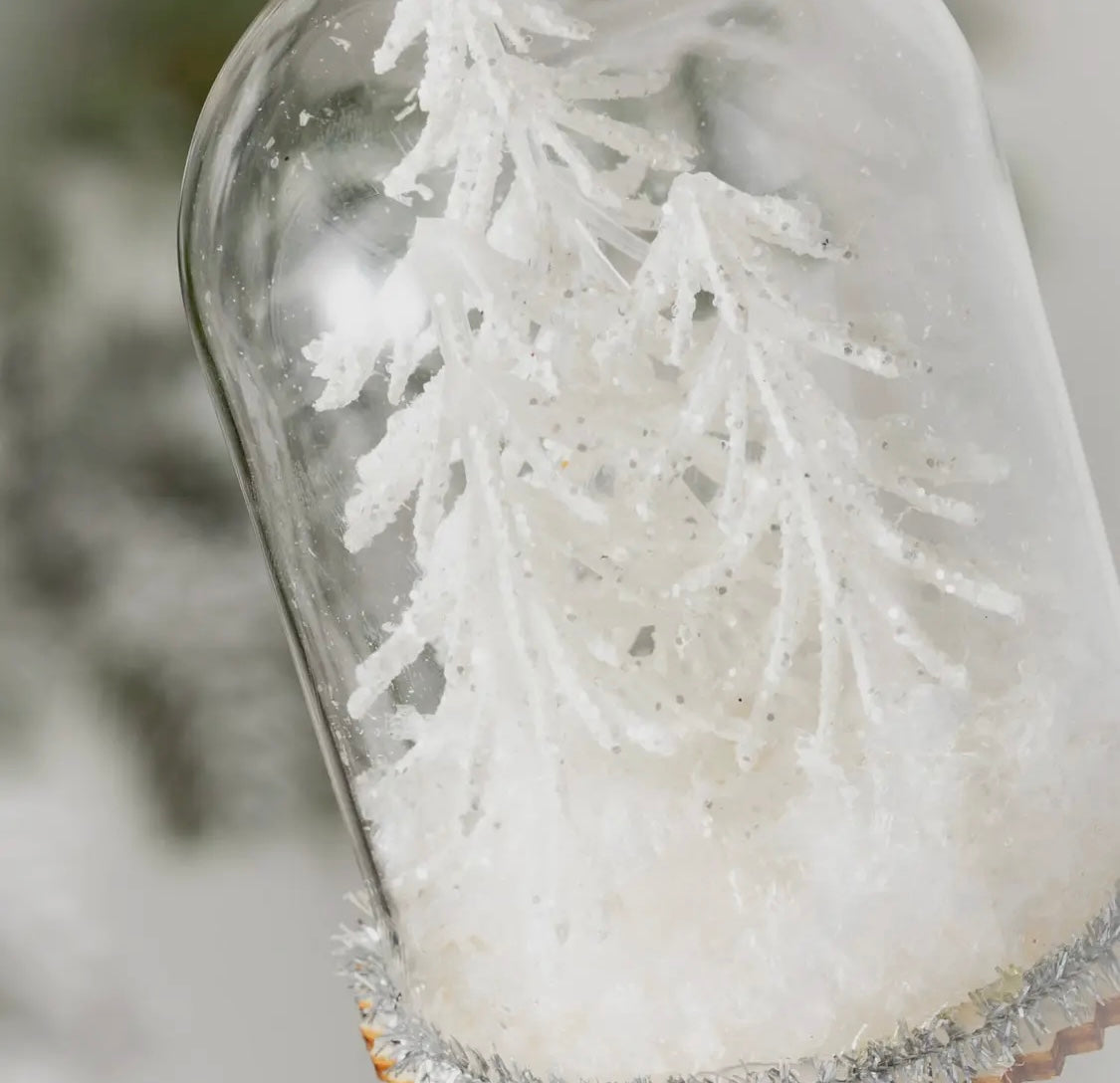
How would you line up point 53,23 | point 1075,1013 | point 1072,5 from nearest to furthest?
point 1075,1013
point 1072,5
point 53,23

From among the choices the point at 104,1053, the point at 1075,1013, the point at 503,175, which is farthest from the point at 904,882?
the point at 104,1053

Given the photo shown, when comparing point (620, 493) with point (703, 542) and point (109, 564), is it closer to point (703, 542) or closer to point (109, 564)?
point (703, 542)

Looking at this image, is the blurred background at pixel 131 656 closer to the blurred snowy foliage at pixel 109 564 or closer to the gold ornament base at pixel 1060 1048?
the blurred snowy foliage at pixel 109 564

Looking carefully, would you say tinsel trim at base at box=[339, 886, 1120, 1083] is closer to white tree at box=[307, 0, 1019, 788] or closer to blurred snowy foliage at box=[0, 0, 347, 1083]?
white tree at box=[307, 0, 1019, 788]

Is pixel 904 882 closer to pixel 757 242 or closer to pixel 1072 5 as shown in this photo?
pixel 757 242

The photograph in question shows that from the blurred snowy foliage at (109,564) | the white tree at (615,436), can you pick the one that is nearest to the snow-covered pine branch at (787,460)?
the white tree at (615,436)

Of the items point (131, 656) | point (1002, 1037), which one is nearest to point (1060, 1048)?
point (1002, 1037)
